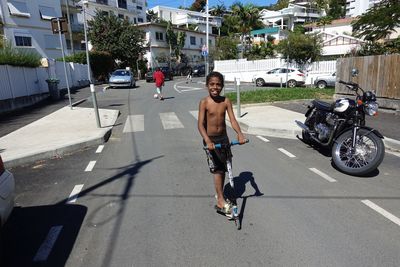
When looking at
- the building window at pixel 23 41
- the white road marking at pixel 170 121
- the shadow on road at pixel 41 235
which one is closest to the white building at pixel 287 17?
the building window at pixel 23 41

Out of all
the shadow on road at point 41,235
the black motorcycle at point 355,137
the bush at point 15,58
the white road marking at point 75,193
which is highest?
the bush at point 15,58

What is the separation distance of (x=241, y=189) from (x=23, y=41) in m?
38.3

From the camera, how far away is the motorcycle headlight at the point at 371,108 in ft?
19.0

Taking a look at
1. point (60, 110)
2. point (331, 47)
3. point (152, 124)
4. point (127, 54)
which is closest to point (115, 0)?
point (127, 54)

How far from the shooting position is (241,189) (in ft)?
16.8

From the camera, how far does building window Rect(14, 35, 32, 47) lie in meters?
35.6

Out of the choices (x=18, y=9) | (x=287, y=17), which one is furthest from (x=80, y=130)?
(x=287, y=17)

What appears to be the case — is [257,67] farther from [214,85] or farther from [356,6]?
[356,6]

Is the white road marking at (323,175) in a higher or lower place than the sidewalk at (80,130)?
lower

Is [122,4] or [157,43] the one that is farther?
[122,4]

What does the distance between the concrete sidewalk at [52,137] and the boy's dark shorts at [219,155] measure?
4592mm

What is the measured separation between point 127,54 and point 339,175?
3979cm

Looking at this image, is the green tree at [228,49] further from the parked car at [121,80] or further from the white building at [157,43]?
the parked car at [121,80]

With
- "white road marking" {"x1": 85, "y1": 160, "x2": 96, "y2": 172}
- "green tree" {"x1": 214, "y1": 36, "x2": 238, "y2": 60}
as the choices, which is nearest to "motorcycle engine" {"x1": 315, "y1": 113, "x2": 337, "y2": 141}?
"white road marking" {"x1": 85, "y1": 160, "x2": 96, "y2": 172}
